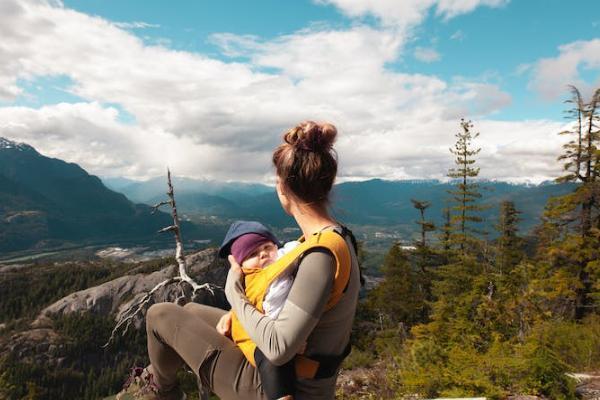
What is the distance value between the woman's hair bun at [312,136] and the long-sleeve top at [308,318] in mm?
609

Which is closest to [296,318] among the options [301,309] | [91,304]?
[301,309]

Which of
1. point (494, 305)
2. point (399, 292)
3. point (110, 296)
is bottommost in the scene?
point (110, 296)

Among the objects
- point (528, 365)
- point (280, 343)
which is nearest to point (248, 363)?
point (280, 343)

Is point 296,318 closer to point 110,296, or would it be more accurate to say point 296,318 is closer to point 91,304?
point 110,296

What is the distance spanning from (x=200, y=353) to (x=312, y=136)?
5.60 feet

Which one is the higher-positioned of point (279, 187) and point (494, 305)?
point (279, 187)

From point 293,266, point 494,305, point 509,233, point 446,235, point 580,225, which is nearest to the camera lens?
point 293,266

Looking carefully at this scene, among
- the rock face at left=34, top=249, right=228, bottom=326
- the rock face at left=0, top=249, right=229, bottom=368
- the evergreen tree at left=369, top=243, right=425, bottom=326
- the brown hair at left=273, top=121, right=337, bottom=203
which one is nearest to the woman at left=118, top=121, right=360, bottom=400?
the brown hair at left=273, top=121, right=337, bottom=203

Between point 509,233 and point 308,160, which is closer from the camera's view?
point 308,160

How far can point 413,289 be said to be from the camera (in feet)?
112

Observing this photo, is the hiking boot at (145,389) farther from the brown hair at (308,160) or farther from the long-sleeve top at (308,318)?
the brown hair at (308,160)

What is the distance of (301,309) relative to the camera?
211 centimetres

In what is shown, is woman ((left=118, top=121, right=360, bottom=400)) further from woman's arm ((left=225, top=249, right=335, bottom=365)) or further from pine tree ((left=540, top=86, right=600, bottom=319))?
pine tree ((left=540, top=86, right=600, bottom=319))

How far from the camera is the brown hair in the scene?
2.44 meters
